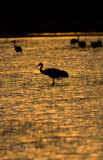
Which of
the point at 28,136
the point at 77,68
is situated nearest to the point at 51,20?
the point at 77,68

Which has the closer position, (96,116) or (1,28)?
(96,116)

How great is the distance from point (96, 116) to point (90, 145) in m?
2.98

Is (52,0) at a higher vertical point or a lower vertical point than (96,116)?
higher

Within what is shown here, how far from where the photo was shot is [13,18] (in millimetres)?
104688

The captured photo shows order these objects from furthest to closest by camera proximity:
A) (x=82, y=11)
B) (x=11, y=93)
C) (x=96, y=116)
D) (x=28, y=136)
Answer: (x=82, y=11) < (x=11, y=93) < (x=96, y=116) < (x=28, y=136)

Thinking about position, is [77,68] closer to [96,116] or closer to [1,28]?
[96,116]

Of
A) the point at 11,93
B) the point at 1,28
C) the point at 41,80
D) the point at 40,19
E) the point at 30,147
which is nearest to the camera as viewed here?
the point at 30,147

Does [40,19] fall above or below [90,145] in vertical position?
above

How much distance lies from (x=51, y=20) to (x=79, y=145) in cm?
9505

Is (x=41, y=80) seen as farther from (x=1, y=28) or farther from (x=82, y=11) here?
(x=82, y=11)

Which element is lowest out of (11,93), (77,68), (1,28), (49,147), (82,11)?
(49,147)

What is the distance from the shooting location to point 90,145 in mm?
10305

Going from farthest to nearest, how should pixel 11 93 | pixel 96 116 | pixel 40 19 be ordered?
1. pixel 40 19
2. pixel 11 93
3. pixel 96 116

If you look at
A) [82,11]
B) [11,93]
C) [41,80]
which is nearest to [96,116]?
[11,93]
